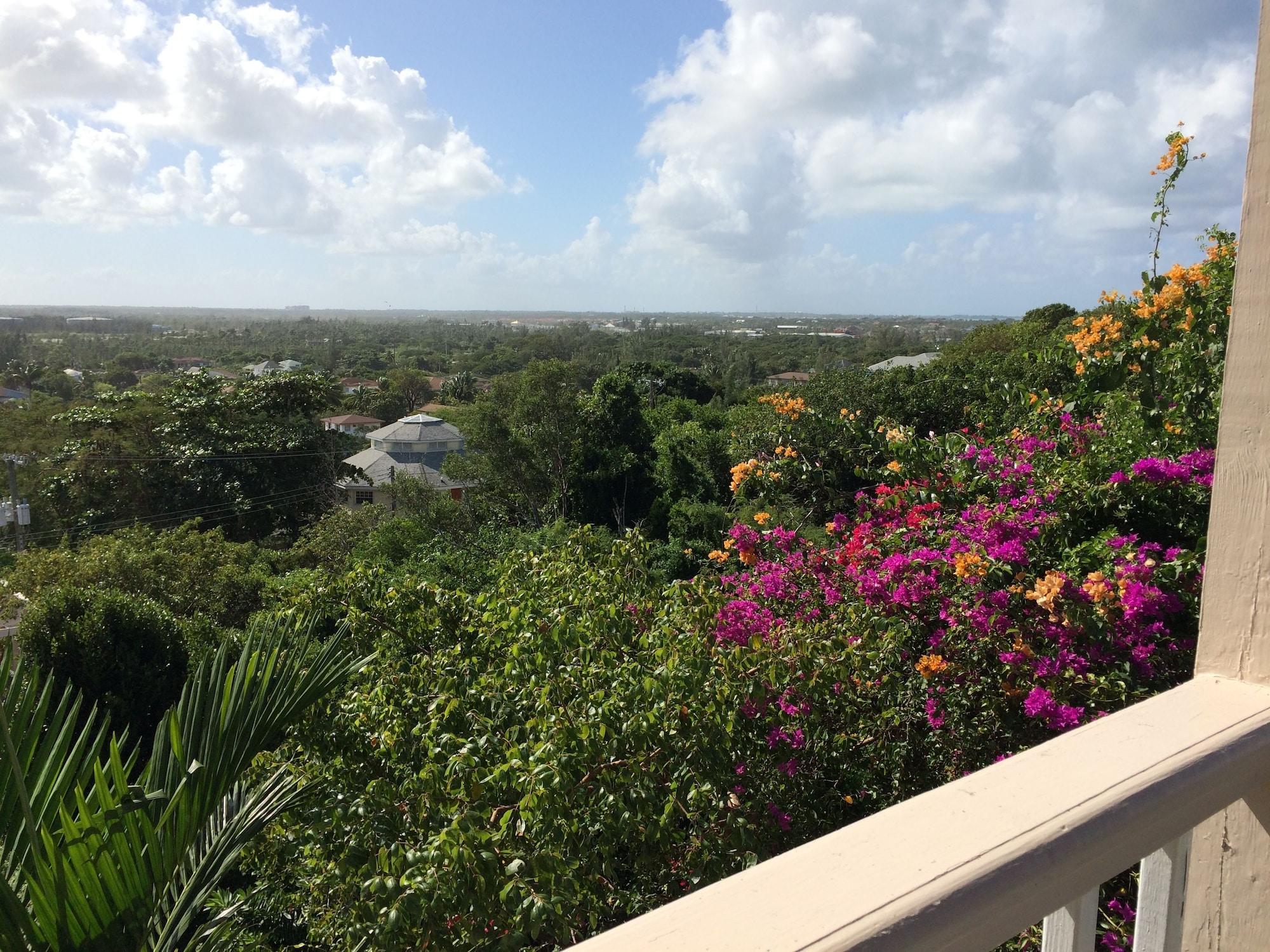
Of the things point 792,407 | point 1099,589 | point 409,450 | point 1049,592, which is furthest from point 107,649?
point 409,450

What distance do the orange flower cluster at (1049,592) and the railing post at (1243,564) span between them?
76.2 inches

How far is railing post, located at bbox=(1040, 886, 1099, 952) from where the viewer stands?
71 centimetres

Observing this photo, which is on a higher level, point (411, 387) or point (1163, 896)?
point (1163, 896)

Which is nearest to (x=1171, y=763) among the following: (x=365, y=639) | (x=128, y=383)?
(x=365, y=639)

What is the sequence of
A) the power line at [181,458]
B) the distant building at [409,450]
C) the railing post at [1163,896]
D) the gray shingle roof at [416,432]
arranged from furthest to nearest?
the gray shingle roof at [416,432]
the distant building at [409,450]
the power line at [181,458]
the railing post at [1163,896]

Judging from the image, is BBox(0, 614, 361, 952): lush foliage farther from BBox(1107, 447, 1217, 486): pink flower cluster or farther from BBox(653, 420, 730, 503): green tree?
BBox(653, 420, 730, 503): green tree

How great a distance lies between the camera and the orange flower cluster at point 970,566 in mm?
2967

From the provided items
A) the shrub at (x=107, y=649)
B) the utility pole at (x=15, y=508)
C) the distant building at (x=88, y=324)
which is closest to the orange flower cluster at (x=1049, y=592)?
the shrub at (x=107, y=649)

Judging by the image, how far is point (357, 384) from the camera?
2119 inches

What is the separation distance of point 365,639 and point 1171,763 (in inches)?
129

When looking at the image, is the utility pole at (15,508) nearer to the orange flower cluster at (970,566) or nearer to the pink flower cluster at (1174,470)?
the orange flower cluster at (970,566)

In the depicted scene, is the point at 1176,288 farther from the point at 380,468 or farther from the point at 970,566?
the point at 380,468

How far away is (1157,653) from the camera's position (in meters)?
2.80

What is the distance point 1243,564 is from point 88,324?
11644cm
